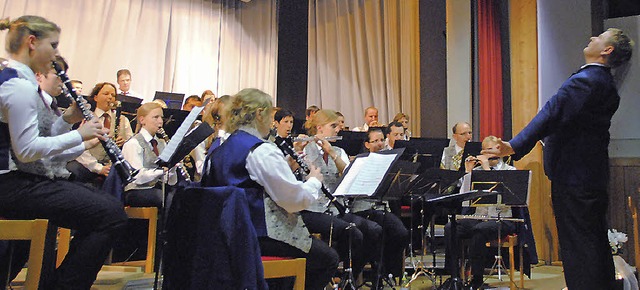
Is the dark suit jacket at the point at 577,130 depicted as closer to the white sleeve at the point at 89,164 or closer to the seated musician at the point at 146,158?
the seated musician at the point at 146,158

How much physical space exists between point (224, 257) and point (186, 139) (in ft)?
2.82

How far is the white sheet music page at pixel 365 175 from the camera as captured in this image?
3.66m

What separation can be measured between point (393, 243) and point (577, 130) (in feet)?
6.59

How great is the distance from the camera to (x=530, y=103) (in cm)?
686

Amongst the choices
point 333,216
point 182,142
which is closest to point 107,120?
point 333,216

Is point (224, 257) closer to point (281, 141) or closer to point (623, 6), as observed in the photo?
point (281, 141)

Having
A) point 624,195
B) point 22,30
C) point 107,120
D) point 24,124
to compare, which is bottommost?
point 624,195

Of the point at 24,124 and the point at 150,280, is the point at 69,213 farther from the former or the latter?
the point at 150,280

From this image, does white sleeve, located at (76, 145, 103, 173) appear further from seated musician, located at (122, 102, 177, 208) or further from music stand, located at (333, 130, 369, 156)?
music stand, located at (333, 130, 369, 156)

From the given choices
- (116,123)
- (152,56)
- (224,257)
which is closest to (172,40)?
(152,56)

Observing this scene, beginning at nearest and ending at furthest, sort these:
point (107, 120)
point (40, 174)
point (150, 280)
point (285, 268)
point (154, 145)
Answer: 1. point (40, 174)
2. point (285, 268)
3. point (150, 280)
4. point (154, 145)
5. point (107, 120)

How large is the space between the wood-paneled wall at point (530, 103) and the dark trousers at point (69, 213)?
4.94 metres

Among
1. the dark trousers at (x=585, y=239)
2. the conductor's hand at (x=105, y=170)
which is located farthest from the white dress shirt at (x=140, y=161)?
the dark trousers at (x=585, y=239)

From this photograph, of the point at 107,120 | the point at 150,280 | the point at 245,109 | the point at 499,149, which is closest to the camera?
the point at 245,109
